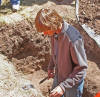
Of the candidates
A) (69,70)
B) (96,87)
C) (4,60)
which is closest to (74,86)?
(69,70)

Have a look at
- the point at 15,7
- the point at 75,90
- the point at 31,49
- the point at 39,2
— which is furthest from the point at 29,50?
the point at 75,90

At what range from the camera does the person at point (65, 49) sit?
207cm

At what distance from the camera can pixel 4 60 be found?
489cm

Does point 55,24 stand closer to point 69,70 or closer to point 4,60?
point 69,70

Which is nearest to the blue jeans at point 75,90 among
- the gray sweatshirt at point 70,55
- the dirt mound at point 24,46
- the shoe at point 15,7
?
the gray sweatshirt at point 70,55

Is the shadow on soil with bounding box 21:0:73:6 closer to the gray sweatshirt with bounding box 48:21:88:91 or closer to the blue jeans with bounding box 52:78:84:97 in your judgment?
the gray sweatshirt with bounding box 48:21:88:91

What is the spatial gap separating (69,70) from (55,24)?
0.51 metres

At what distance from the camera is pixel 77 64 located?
7.20 ft

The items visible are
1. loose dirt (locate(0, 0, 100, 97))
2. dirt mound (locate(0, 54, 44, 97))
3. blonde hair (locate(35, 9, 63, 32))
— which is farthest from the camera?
loose dirt (locate(0, 0, 100, 97))

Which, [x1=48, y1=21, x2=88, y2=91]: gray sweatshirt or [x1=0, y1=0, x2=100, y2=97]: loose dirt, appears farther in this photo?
[x1=0, y1=0, x2=100, y2=97]: loose dirt

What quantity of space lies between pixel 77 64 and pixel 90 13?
3559mm

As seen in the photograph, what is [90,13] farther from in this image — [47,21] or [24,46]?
[47,21]

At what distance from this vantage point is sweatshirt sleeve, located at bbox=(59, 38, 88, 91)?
2107mm

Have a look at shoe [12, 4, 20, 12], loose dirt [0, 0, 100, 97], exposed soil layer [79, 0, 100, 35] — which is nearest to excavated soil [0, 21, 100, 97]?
loose dirt [0, 0, 100, 97]
